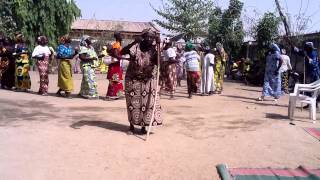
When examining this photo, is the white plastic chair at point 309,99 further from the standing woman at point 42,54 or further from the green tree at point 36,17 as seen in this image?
the green tree at point 36,17

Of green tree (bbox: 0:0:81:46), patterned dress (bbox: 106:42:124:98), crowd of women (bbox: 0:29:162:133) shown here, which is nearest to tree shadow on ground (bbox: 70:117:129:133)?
crowd of women (bbox: 0:29:162:133)

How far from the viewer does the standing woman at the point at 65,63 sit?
38.4 ft

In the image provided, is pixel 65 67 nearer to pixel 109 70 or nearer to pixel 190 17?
pixel 109 70

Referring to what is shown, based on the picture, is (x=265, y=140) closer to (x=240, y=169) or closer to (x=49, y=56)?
(x=240, y=169)

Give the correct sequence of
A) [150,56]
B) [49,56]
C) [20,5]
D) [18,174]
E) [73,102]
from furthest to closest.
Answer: [20,5]
[49,56]
[73,102]
[150,56]
[18,174]

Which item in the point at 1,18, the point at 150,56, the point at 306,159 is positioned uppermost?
the point at 1,18

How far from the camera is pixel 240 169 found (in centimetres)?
520

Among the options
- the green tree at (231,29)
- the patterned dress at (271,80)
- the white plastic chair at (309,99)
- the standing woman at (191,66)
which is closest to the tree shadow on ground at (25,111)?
the standing woman at (191,66)

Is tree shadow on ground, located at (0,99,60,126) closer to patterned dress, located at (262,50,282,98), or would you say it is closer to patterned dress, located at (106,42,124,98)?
patterned dress, located at (106,42,124,98)

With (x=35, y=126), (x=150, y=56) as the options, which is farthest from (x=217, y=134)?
(x=35, y=126)

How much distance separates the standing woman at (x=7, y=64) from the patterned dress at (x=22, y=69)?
41 centimetres

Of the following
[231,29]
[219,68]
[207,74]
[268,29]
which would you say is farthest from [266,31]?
[207,74]

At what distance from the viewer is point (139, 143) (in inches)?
262

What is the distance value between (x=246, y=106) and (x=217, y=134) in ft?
13.7
